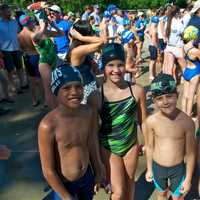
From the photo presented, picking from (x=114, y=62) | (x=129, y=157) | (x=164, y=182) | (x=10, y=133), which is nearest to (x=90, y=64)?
(x=114, y=62)

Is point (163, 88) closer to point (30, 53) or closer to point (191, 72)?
point (191, 72)

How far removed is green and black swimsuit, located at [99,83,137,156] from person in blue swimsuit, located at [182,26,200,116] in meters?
2.56

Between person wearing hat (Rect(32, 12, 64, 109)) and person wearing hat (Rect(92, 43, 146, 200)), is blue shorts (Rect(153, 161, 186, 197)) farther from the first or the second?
person wearing hat (Rect(32, 12, 64, 109))

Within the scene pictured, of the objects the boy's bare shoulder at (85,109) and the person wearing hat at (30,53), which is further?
the person wearing hat at (30,53)

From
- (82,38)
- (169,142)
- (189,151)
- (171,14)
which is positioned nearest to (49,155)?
(169,142)

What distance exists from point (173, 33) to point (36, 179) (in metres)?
4.81

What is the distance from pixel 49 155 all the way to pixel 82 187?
0.48m

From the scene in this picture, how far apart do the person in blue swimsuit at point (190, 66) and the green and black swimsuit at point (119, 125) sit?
8.39ft

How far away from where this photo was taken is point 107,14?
1173cm

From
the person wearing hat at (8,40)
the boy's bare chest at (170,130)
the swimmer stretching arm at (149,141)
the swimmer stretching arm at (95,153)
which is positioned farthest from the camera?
the person wearing hat at (8,40)

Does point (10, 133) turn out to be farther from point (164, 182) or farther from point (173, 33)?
point (173, 33)

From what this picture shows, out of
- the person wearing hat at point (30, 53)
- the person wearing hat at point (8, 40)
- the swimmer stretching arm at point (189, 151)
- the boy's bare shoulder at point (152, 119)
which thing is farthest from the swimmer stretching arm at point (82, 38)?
the person wearing hat at point (8, 40)

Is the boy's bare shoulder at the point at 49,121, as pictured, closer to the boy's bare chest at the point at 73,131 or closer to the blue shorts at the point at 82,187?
the boy's bare chest at the point at 73,131

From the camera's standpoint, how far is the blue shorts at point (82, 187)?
8.80ft
